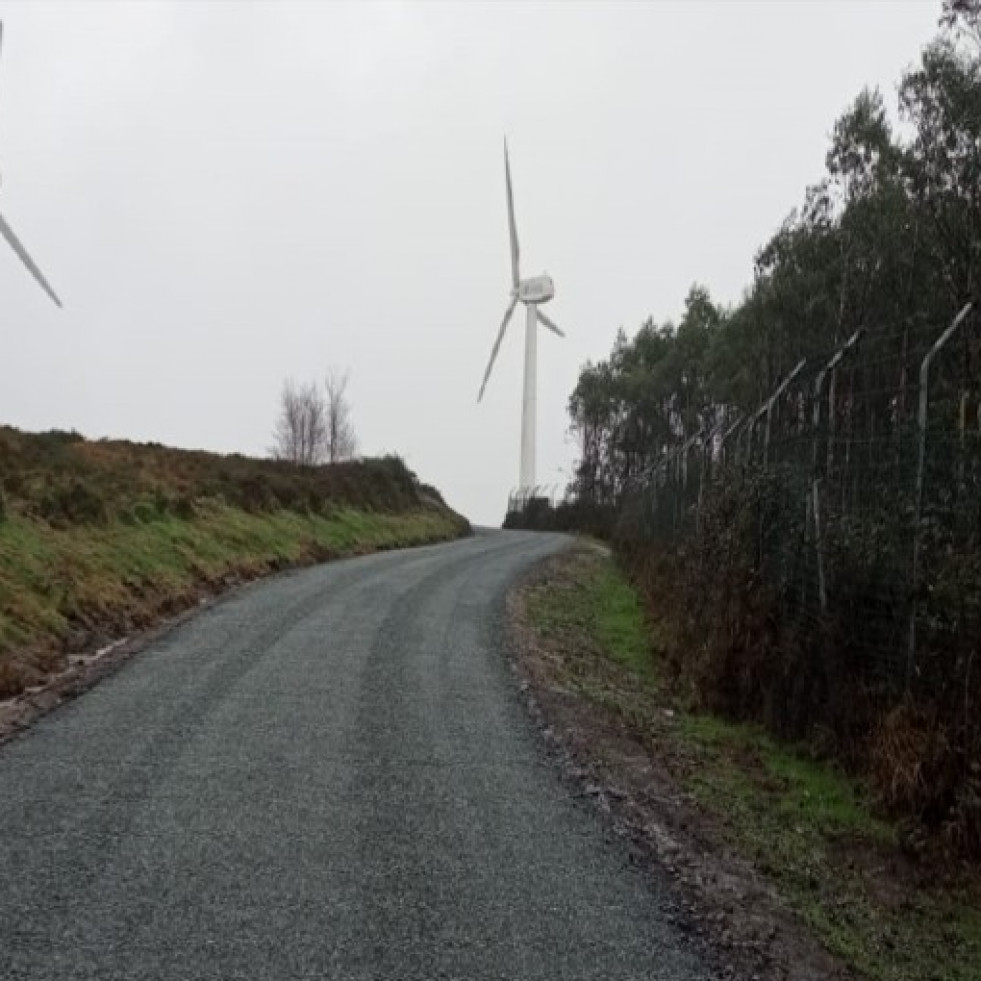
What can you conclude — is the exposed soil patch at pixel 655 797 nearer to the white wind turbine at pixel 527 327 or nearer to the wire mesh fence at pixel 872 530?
the wire mesh fence at pixel 872 530

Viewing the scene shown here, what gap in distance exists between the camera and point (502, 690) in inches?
408

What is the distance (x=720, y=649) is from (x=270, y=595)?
7.87m

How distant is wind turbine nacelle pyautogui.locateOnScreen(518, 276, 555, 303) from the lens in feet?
228

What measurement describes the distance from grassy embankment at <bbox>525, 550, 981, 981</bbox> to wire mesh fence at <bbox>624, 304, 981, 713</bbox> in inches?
39.9

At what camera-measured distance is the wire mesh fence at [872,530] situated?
7148 millimetres

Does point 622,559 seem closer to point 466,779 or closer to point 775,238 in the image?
point 775,238

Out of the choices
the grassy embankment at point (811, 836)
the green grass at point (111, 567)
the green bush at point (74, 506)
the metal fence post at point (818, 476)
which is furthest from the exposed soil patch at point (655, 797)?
the green bush at point (74, 506)

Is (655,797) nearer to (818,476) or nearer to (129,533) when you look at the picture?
(818,476)

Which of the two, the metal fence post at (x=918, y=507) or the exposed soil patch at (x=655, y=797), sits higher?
the metal fence post at (x=918, y=507)

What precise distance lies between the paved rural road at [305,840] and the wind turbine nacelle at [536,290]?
60.4 m

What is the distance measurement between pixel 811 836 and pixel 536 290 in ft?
212

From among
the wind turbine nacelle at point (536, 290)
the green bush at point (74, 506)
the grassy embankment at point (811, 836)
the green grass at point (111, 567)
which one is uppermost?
the wind turbine nacelle at point (536, 290)

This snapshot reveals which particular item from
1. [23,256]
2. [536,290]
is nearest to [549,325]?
[536,290]

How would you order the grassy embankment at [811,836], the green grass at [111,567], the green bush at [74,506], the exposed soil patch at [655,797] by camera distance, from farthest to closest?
the green bush at [74,506], the green grass at [111,567], the grassy embankment at [811,836], the exposed soil patch at [655,797]
